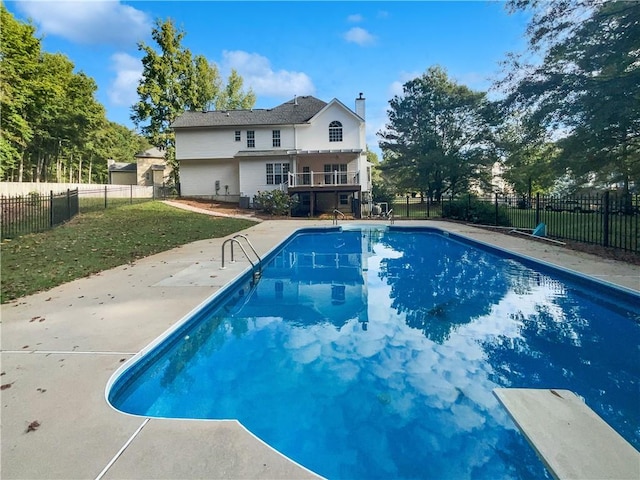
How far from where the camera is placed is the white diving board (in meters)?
2.30

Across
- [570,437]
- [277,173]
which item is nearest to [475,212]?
[277,173]

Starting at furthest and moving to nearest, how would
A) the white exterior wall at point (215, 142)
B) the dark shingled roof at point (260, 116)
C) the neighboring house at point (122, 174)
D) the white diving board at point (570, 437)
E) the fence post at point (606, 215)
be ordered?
1. the neighboring house at point (122, 174)
2. the white exterior wall at point (215, 142)
3. the dark shingled roof at point (260, 116)
4. the fence post at point (606, 215)
5. the white diving board at point (570, 437)

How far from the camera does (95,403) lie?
2.89m

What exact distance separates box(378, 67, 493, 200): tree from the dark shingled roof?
316 inches

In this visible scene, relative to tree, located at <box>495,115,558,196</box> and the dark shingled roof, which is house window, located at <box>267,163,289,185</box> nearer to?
the dark shingled roof

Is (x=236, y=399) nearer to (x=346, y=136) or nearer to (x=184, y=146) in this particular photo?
(x=346, y=136)

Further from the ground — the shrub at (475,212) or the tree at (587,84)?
the tree at (587,84)

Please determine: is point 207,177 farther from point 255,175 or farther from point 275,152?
point 275,152

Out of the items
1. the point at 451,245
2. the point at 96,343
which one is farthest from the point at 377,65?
the point at 96,343

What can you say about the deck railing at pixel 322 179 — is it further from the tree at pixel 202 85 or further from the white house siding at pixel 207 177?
the tree at pixel 202 85

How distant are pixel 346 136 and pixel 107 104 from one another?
29.8 m

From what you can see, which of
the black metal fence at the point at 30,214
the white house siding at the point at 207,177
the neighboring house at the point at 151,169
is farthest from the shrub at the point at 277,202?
the neighboring house at the point at 151,169

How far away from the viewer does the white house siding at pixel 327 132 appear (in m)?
26.1

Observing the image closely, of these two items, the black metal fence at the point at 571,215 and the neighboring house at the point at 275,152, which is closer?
the black metal fence at the point at 571,215
